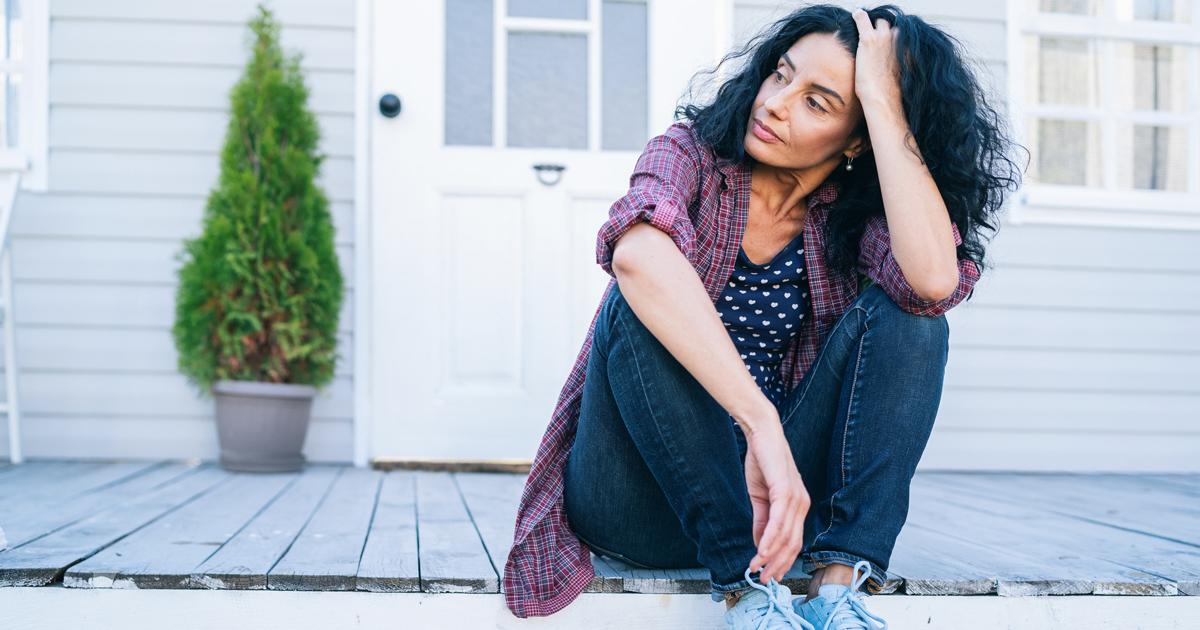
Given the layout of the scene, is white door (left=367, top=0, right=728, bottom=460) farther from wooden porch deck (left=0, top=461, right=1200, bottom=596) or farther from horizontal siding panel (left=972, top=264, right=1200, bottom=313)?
horizontal siding panel (left=972, top=264, right=1200, bottom=313)

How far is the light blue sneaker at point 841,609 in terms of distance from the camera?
3.16ft

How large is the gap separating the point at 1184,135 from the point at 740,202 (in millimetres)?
2533

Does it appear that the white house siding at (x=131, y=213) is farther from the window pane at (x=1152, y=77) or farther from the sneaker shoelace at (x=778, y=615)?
the window pane at (x=1152, y=77)

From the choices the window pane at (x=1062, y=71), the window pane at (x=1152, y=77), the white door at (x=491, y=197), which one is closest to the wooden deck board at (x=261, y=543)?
the white door at (x=491, y=197)

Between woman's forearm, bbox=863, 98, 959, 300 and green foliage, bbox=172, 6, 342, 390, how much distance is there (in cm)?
172

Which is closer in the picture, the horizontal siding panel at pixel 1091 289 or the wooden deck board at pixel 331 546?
the wooden deck board at pixel 331 546

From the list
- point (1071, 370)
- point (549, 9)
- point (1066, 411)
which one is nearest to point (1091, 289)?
point (1071, 370)

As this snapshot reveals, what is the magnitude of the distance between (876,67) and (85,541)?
4.73 feet

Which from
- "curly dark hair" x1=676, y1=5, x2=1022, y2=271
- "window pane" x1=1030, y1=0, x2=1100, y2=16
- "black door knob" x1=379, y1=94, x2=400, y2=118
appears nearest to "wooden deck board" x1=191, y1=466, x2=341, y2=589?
"curly dark hair" x1=676, y1=5, x2=1022, y2=271

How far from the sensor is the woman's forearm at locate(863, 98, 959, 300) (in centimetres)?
109

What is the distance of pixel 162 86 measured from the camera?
2514 mm

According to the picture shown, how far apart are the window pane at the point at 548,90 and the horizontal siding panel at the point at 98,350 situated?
90cm

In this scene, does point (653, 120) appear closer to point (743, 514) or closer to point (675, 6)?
point (675, 6)

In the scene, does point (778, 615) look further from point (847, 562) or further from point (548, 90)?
point (548, 90)
